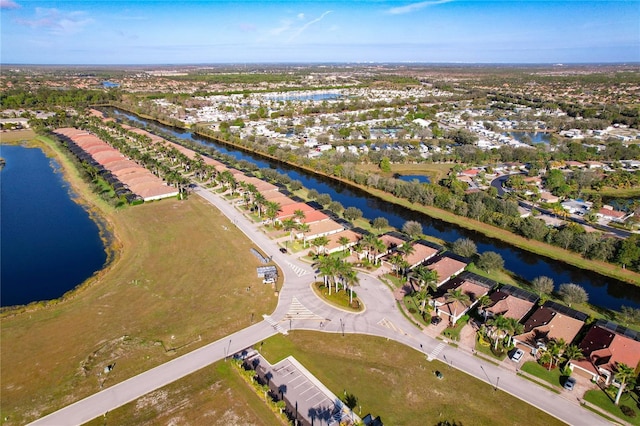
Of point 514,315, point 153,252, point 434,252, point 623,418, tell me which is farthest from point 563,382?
point 153,252

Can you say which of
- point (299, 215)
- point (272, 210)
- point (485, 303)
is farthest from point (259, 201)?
point (485, 303)

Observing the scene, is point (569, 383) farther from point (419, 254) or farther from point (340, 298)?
point (419, 254)

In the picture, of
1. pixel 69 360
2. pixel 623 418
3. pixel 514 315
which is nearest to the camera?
pixel 623 418

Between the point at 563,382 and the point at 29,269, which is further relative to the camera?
the point at 29,269

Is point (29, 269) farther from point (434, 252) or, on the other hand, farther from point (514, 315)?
point (514, 315)

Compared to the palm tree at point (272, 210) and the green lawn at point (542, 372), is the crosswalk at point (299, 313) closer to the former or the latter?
the green lawn at point (542, 372)

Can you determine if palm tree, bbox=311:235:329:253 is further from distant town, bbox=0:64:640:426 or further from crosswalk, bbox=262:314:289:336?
crosswalk, bbox=262:314:289:336

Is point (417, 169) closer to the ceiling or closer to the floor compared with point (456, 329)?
closer to the ceiling
